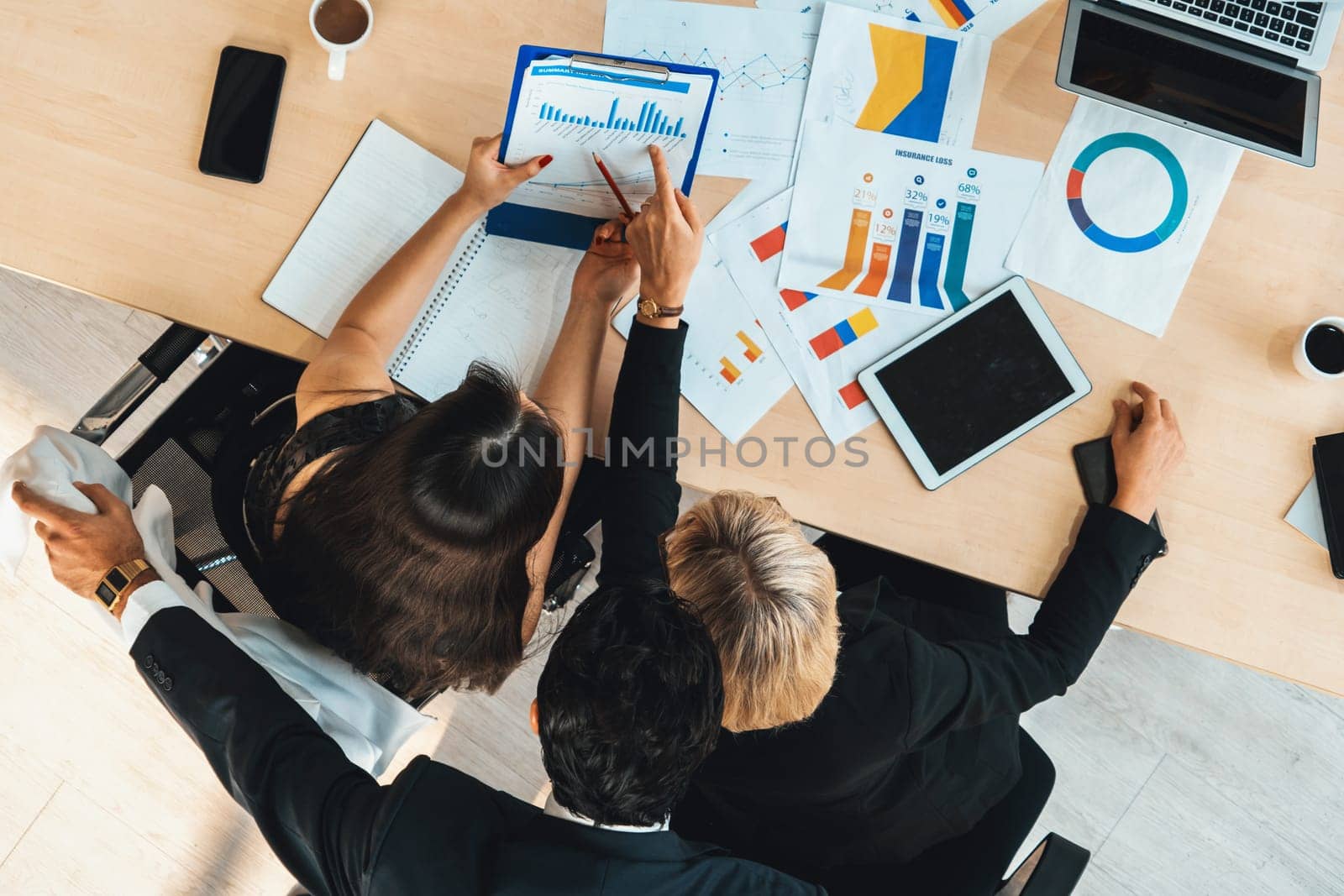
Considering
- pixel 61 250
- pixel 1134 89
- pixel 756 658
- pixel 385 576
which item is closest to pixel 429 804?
pixel 385 576

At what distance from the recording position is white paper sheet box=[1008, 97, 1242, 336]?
1.20 metres

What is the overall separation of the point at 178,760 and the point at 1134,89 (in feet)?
6.82

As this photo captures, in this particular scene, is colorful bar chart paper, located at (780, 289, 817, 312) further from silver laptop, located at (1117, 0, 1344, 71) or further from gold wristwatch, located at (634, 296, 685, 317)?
silver laptop, located at (1117, 0, 1344, 71)

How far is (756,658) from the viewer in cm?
91

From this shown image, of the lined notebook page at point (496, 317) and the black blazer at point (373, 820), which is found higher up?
the lined notebook page at point (496, 317)

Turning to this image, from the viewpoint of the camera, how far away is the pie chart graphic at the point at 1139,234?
1206 millimetres

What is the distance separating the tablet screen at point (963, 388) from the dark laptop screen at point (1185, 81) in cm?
30

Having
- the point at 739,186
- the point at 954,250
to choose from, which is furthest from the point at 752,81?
the point at 954,250

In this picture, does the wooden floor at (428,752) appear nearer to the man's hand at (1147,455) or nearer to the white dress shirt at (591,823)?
the man's hand at (1147,455)

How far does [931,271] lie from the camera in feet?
3.95

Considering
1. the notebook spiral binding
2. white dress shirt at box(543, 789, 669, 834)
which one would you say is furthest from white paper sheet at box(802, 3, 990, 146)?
white dress shirt at box(543, 789, 669, 834)

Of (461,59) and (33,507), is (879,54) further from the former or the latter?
(33,507)

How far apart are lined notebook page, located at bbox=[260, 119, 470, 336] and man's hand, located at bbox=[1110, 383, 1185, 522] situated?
0.93 metres

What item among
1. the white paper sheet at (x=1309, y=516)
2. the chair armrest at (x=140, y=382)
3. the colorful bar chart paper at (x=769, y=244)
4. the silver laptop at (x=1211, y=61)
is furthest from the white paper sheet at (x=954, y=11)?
the chair armrest at (x=140, y=382)
